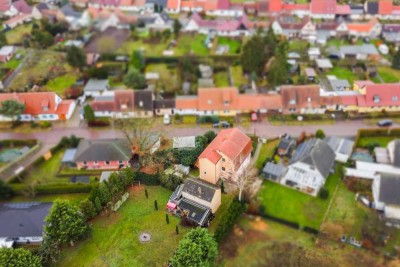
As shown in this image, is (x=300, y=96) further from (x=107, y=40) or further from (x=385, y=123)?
(x=107, y=40)

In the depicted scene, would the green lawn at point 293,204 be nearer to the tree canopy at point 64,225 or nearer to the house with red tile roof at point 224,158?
the house with red tile roof at point 224,158

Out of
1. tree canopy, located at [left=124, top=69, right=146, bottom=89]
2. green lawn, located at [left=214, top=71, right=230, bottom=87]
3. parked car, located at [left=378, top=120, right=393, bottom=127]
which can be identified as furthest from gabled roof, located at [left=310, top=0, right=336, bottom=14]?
tree canopy, located at [left=124, top=69, right=146, bottom=89]

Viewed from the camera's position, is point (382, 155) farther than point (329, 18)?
No

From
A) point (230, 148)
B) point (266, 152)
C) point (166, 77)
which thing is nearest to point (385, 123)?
point (266, 152)

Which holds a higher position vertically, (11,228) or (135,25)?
(135,25)

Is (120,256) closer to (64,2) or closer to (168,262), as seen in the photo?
(168,262)

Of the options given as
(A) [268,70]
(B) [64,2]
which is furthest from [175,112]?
(B) [64,2]
